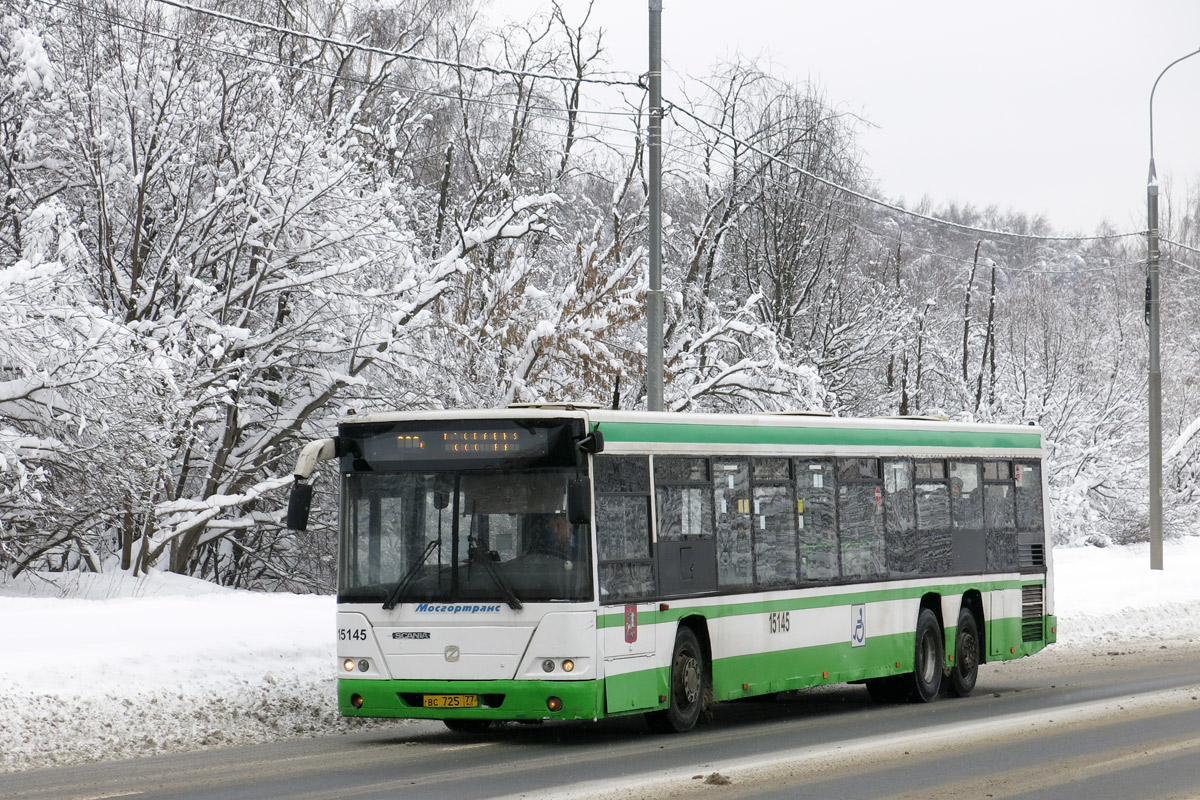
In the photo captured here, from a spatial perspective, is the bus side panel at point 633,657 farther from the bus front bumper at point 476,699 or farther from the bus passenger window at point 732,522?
the bus passenger window at point 732,522

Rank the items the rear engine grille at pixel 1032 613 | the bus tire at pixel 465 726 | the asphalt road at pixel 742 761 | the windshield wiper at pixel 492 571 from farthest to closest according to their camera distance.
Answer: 1. the rear engine grille at pixel 1032 613
2. the bus tire at pixel 465 726
3. the windshield wiper at pixel 492 571
4. the asphalt road at pixel 742 761

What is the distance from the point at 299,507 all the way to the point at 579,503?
2132 mm

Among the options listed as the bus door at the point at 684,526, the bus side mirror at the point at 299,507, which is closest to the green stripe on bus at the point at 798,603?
the bus door at the point at 684,526

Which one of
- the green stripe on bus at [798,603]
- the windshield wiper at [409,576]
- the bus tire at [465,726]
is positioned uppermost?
the windshield wiper at [409,576]

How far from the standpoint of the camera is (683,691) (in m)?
13.6

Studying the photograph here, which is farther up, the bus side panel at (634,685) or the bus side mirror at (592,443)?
the bus side mirror at (592,443)

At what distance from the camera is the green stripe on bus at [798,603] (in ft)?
42.9

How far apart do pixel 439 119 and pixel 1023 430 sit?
792 inches

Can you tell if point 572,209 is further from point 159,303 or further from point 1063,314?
point 1063,314

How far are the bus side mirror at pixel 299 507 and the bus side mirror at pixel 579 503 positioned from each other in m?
1.93

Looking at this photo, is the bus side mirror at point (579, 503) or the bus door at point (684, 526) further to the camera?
the bus door at point (684, 526)

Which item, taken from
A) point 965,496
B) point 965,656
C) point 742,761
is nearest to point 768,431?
Answer: point 965,496

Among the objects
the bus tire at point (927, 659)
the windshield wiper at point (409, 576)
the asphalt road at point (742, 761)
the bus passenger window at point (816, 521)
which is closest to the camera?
the asphalt road at point (742, 761)

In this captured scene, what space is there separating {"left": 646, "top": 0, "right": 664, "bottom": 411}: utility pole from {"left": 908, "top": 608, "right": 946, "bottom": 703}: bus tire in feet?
12.9
